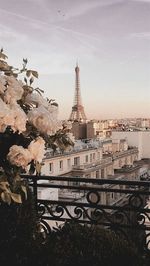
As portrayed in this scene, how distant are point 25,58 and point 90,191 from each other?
46.5 inches

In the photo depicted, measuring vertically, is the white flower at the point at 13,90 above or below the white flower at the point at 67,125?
above


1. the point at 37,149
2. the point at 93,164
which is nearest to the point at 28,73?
the point at 37,149

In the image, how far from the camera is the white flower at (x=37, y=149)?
1754 millimetres

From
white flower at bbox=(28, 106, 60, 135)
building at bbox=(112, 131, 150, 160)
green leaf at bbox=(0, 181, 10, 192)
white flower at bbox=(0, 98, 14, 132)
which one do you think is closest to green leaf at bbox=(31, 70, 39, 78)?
white flower at bbox=(28, 106, 60, 135)

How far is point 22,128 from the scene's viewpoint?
175 centimetres

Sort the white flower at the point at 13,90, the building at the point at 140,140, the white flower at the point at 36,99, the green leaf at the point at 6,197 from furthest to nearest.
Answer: the building at the point at 140,140 → the white flower at the point at 36,99 → the white flower at the point at 13,90 → the green leaf at the point at 6,197

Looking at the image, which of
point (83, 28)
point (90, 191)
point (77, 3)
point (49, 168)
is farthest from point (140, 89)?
point (90, 191)

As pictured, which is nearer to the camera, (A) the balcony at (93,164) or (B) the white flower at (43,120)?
(B) the white flower at (43,120)

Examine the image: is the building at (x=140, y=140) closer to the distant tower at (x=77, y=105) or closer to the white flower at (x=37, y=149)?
the distant tower at (x=77, y=105)

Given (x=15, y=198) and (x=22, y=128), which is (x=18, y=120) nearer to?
(x=22, y=128)

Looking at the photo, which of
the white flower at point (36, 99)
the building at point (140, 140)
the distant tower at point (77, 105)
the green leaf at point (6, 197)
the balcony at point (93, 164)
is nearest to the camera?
the green leaf at point (6, 197)

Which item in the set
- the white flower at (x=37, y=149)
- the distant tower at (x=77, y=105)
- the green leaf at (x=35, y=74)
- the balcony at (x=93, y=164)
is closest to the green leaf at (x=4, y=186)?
the white flower at (x=37, y=149)

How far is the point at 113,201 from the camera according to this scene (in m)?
22.1

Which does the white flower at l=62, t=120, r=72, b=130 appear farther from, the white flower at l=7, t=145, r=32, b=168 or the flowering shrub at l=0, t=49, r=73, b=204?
the white flower at l=7, t=145, r=32, b=168
